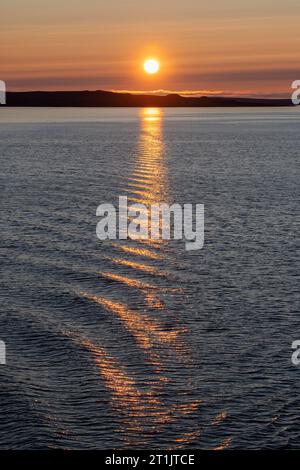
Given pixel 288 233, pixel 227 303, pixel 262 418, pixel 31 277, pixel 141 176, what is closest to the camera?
pixel 262 418

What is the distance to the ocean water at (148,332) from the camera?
3066 cm

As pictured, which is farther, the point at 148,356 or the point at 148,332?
the point at 148,332

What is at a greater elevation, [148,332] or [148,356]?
[148,332]

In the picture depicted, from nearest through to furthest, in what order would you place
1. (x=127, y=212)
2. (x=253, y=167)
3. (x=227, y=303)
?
(x=227, y=303)
(x=127, y=212)
(x=253, y=167)

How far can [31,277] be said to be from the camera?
48719 mm

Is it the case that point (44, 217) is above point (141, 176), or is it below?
below

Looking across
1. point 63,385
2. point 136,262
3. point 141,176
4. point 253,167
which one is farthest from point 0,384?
point 253,167

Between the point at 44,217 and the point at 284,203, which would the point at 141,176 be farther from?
the point at 44,217

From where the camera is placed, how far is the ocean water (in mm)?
30656

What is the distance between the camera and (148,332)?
130 feet

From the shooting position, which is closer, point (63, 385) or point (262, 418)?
point (262, 418)

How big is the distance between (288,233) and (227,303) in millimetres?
18867
